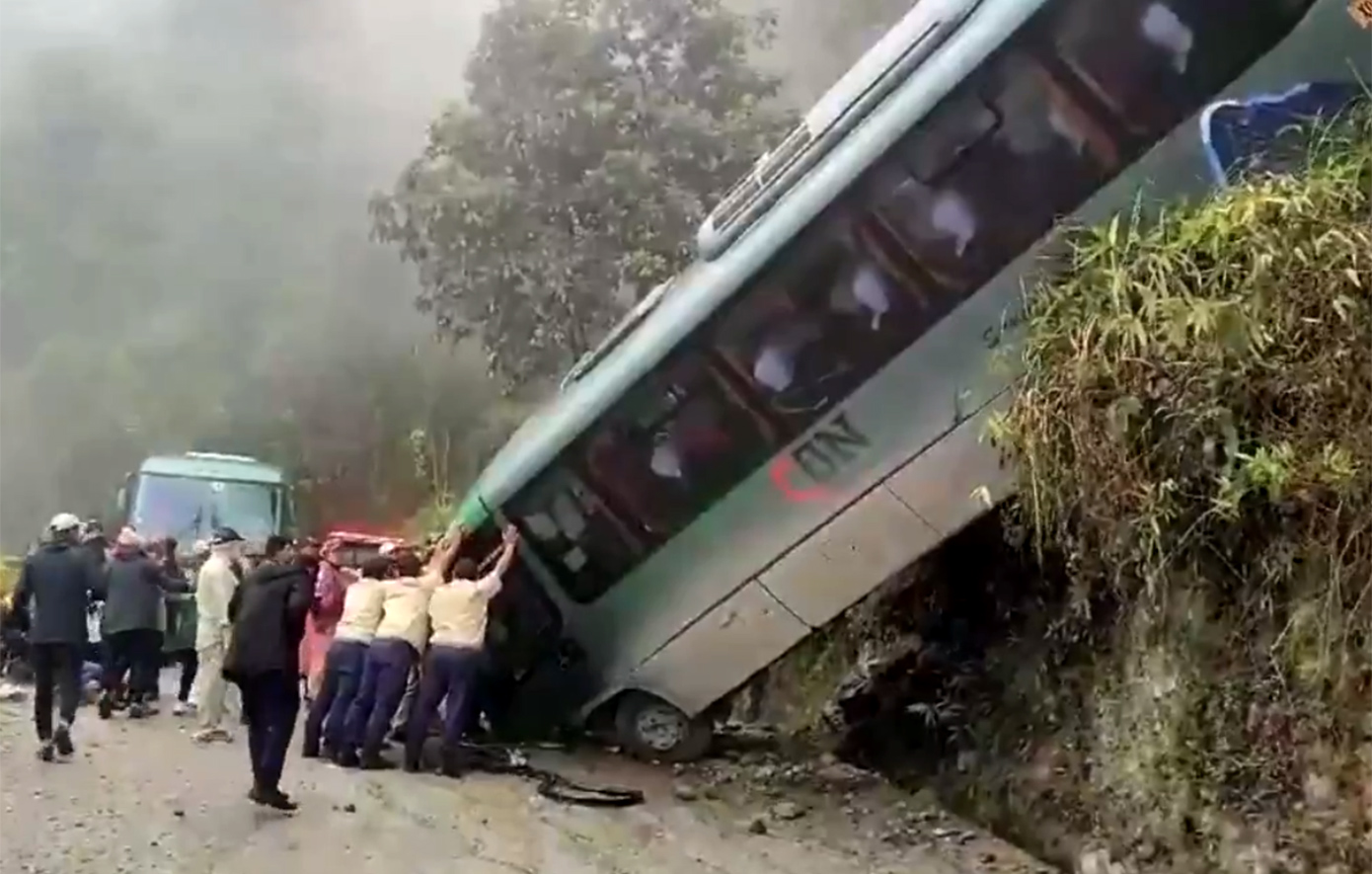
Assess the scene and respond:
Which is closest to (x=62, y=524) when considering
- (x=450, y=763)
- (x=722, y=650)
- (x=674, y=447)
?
(x=450, y=763)

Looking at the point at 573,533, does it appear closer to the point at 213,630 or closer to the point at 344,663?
the point at 344,663

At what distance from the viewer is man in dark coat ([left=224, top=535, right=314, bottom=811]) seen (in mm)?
5613

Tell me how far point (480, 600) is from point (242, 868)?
1913mm

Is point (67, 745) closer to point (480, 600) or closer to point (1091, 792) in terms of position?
point (480, 600)

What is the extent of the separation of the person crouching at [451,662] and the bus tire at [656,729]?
0.77 metres

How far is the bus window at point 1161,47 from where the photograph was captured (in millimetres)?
5734

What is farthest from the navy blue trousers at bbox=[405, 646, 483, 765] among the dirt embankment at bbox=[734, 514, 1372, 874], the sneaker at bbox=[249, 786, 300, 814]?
the dirt embankment at bbox=[734, 514, 1372, 874]

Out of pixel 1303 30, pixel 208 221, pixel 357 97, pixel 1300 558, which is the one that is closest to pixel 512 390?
pixel 357 97

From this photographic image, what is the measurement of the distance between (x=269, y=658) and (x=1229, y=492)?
3.28 meters

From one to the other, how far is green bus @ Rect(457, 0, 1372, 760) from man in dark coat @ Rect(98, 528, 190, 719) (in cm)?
187

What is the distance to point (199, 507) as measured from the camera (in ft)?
40.3

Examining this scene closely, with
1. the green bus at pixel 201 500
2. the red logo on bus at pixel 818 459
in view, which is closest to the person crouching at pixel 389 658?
the red logo on bus at pixel 818 459

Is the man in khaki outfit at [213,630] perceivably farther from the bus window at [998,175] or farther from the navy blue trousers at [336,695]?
the bus window at [998,175]

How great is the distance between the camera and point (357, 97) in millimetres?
19328
